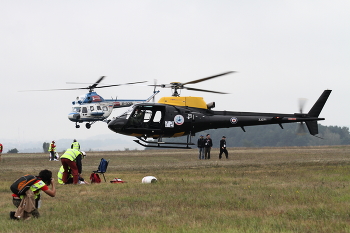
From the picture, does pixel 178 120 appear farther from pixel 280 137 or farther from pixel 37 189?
pixel 280 137

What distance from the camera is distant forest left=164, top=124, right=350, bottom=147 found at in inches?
5901

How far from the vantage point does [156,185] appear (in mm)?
15555

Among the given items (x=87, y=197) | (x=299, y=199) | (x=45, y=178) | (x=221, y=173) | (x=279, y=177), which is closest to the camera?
(x=45, y=178)

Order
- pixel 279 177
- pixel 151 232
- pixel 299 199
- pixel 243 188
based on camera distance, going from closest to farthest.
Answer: pixel 151 232, pixel 299 199, pixel 243 188, pixel 279 177

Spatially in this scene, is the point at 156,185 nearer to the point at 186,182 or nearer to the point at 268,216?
the point at 186,182

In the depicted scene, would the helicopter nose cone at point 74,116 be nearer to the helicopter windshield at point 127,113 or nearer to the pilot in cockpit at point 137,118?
the helicopter windshield at point 127,113

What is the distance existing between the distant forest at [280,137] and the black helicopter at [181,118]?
393ft

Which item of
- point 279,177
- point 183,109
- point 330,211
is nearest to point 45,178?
point 330,211

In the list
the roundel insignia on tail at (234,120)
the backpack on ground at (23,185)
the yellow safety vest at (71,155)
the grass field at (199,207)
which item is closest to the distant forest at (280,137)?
the roundel insignia on tail at (234,120)

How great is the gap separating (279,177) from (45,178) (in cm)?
957

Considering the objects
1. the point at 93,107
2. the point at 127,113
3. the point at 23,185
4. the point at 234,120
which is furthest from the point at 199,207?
the point at 93,107

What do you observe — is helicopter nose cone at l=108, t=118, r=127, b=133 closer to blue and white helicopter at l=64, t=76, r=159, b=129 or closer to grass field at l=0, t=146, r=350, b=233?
grass field at l=0, t=146, r=350, b=233

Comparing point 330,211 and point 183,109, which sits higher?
point 183,109

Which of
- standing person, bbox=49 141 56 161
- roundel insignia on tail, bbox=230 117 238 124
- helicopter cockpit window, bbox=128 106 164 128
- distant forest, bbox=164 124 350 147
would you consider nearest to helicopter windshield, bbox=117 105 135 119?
helicopter cockpit window, bbox=128 106 164 128
